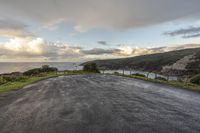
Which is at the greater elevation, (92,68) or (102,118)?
(92,68)

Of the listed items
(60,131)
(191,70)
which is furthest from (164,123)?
(191,70)

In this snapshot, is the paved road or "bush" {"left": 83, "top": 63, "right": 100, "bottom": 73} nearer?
the paved road

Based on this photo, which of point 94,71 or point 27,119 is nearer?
point 27,119

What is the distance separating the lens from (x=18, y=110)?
11.6 metres

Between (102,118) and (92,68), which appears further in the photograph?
(92,68)

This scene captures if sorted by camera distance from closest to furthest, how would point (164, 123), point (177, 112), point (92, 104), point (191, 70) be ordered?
point (164, 123)
point (177, 112)
point (92, 104)
point (191, 70)

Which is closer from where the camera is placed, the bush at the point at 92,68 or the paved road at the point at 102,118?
the paved road at the point at 102,118

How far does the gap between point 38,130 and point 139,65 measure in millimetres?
170059

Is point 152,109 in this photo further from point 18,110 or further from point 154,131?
point 18,110

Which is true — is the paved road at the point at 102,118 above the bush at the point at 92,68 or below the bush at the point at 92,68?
below

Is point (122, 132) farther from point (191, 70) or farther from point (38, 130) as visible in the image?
point (191, 70)

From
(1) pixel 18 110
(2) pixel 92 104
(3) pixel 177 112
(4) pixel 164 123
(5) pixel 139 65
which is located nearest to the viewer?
(4) pixel 164 123

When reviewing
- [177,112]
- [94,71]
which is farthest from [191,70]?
[177,112]

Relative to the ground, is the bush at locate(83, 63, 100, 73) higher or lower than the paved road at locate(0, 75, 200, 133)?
higher
